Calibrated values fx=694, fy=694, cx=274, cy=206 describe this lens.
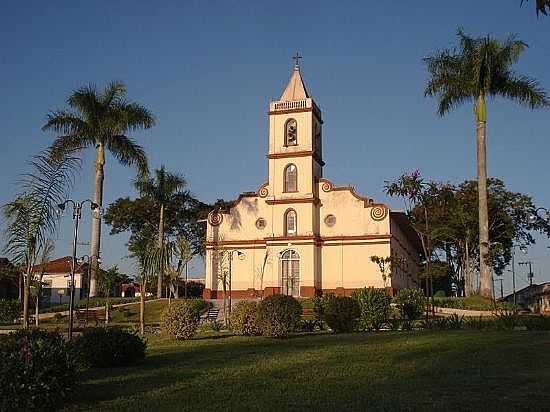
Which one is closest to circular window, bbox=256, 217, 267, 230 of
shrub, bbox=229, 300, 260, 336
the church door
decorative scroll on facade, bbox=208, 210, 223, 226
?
decorative scroll on facade, bbox=208, 210, 223, 226

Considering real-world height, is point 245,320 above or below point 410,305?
below

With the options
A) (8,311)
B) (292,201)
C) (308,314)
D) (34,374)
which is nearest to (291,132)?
(292,201)

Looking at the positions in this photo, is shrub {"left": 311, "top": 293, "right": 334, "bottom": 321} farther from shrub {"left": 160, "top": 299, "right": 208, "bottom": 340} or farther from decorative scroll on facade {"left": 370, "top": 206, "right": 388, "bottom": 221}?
decorative scroll on facade {"left": 370, "top": 206, "right": 388, "bottom": 221}

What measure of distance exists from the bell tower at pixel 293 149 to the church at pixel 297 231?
69 millimetres

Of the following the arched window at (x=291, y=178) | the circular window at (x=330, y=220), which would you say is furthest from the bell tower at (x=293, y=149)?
the circular window at (x=330, y=220)

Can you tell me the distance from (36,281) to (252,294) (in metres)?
21.0

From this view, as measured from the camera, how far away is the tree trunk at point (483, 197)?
3856 cm

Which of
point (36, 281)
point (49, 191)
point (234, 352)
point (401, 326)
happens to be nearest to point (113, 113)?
point (36, 281)

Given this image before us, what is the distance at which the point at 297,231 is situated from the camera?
47.2 m

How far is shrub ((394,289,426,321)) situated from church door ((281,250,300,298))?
61.9 ft

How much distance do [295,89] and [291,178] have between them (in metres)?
6.82

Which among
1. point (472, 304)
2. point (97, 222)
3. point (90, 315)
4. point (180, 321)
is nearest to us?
point (180, 321)

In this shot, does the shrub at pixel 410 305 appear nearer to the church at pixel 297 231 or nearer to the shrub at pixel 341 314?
the shrub at pixel 341 314

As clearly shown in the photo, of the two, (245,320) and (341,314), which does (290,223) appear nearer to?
(341,314)
